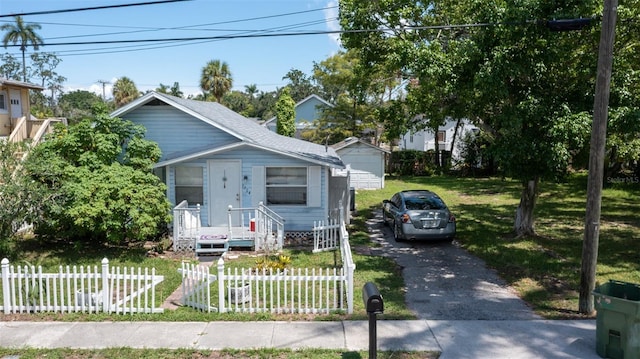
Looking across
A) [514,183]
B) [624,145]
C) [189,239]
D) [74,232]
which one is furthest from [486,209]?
[74,232]

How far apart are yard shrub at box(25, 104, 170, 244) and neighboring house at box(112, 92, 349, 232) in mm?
923

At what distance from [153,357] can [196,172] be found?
9.07 metres

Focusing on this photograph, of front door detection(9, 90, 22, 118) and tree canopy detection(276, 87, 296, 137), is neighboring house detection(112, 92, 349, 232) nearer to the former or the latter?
front door detection(9, 90, 22, 118)

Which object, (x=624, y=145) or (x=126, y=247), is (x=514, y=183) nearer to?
(x=624, y=145)

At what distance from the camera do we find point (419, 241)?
1562cm

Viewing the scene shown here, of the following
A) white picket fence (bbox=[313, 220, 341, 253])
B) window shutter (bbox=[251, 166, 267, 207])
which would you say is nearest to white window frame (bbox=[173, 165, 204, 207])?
window shutter (bbox=[251, 166, 267, 207])

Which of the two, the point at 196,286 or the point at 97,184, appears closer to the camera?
the point at 196,286

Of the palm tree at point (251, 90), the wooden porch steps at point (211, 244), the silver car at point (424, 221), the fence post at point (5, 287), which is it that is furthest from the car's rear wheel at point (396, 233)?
the palm tree at point (251, 90)

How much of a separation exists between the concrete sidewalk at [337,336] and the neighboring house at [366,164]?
73.6 ft

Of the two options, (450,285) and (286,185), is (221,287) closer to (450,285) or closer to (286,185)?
(450,285)

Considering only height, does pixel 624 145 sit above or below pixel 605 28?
below

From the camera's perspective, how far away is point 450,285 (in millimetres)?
10938

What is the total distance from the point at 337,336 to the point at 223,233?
7.56 m

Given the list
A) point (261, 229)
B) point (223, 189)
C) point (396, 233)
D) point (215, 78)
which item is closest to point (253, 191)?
point (223, 189)
